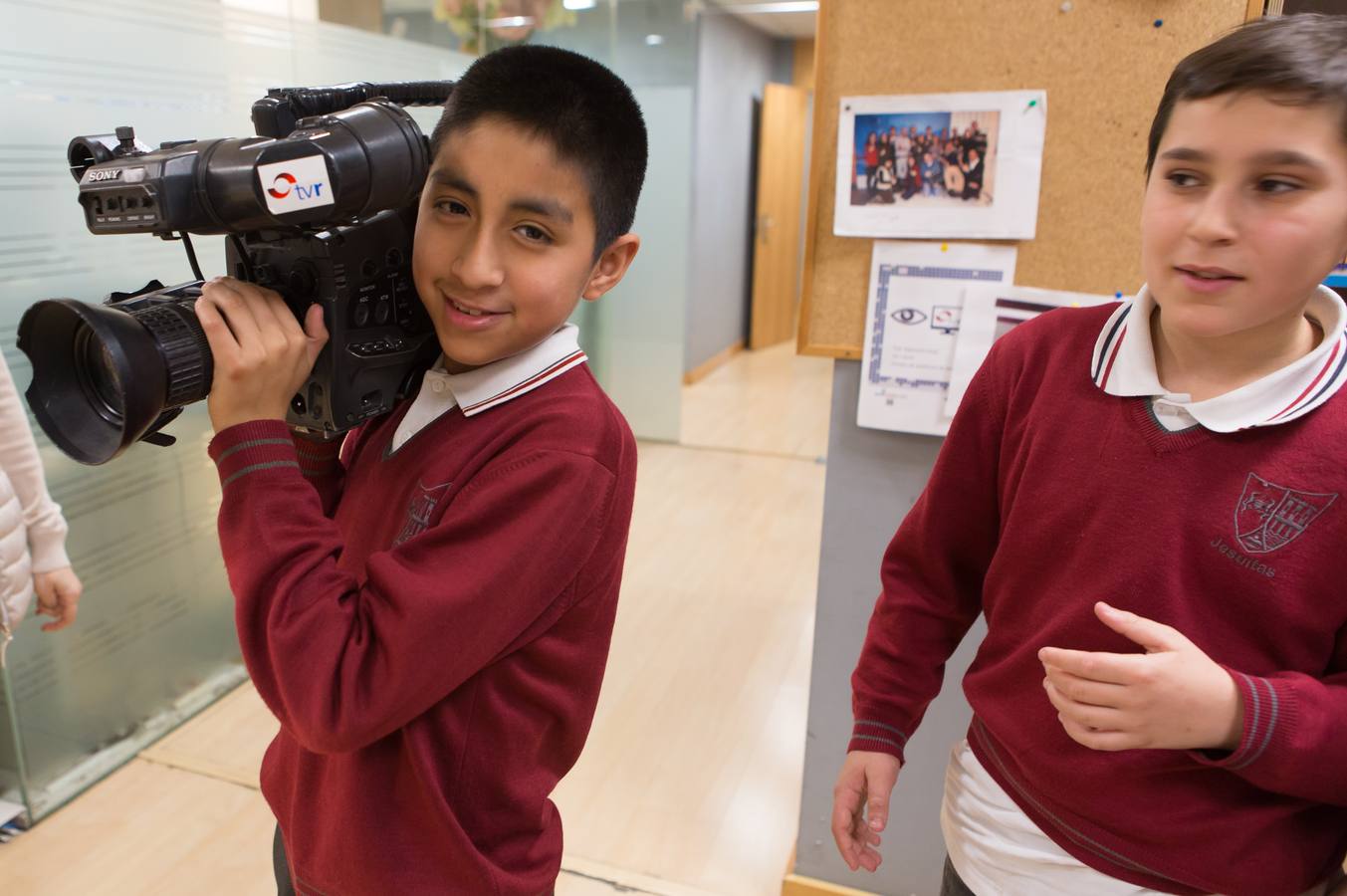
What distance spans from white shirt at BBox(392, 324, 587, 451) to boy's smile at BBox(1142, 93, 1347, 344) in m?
0.46

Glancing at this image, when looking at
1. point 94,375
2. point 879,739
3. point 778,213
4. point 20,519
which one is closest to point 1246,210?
point 879,739

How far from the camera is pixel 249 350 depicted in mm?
640

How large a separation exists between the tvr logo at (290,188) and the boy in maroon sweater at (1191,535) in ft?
2.00

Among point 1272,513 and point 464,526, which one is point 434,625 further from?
point 1272,513

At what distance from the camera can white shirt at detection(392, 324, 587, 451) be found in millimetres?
735

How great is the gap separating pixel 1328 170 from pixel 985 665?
0.48 metres

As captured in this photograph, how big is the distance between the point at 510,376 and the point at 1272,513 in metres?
0.59

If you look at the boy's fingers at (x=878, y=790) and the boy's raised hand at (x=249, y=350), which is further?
the boy's fingers at (x=878, y=790)

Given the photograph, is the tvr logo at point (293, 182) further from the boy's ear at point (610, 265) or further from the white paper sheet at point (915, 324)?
the white paper sheet at point (915, 324)

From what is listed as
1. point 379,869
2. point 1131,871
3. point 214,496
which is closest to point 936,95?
point 1131,871

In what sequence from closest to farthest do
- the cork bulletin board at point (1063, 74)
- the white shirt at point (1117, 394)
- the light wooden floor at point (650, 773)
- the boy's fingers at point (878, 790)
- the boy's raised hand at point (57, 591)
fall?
the white shirt at point (1117, 394)
the boy's fingers at point (878, 790)
the cork bulletin board at point (1063, 74)
the boy's raised hand at point (57, 591)
the light wooden floor at point (650, 773)

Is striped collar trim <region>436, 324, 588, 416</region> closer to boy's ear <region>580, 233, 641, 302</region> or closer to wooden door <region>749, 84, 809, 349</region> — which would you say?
boy's ear <region>580, 233, 641, 302</region>

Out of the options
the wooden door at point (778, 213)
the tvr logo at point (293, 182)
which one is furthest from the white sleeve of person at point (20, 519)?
the wooden door at point (778, 213)

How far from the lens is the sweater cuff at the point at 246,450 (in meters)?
0.65
